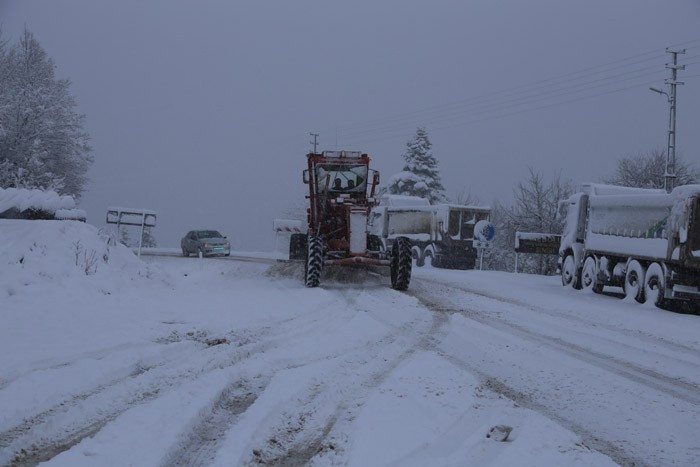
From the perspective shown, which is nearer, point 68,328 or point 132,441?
point 132,441

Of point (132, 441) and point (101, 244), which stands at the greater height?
point (101, 244)

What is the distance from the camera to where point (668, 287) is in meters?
12.5

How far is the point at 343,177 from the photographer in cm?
1556

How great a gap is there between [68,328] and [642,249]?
477 inches

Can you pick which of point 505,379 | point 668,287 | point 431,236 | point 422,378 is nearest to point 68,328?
point 422,378

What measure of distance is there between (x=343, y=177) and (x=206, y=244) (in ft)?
48.8

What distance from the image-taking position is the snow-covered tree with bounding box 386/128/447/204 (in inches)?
1992

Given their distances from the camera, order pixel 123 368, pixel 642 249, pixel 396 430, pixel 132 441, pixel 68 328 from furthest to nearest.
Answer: pixel 642 249, pixel 68 328, pixel 123 368, pixel 396 430, pixel 132 441

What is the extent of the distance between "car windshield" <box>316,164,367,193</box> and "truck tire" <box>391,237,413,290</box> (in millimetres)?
2503

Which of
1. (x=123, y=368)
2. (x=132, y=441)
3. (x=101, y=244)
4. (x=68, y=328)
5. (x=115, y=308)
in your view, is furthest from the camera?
(x=101, y=244)

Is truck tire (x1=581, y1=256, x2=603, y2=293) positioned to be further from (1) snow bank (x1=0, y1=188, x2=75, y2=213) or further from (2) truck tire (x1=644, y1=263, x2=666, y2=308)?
(1) snow bank (x1=0, y1=188, x2=75, y2=213)

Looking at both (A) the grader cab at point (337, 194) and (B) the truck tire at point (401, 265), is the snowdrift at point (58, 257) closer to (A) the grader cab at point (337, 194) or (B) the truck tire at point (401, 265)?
(A) the grader cab at point (337, 194)

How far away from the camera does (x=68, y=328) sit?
7.17 m

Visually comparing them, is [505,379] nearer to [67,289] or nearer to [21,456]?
[21,456]
